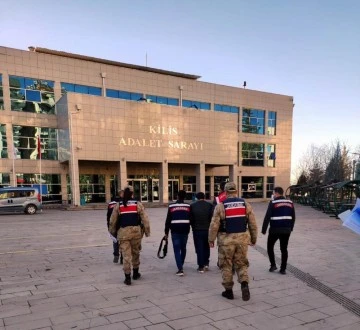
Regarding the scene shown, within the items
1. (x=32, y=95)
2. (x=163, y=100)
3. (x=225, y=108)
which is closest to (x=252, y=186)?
(x=225, y=108)

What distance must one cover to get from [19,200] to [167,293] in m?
18.7

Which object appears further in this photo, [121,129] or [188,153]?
[188,153]

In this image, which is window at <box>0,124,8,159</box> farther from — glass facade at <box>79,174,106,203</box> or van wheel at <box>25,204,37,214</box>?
van wheel at <box>25,204,37,214</box>

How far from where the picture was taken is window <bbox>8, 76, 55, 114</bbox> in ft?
85.9

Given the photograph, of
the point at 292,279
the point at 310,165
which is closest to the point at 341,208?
the point at 292,279

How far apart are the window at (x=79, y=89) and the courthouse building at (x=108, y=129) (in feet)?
0.31

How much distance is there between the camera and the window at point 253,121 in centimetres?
3812

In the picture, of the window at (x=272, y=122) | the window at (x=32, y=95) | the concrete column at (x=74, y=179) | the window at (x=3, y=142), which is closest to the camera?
the concrete column at (x=74, y=179)

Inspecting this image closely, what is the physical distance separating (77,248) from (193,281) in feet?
15.8

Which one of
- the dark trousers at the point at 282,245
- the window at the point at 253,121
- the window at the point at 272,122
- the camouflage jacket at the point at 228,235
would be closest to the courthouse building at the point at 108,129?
the window at the point at 253,121

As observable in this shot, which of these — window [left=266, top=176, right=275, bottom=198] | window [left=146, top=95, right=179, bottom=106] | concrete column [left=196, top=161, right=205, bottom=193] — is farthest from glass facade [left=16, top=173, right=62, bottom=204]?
window [left=266, top=176, right=275, bottom=198]

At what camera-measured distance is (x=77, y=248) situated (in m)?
9.30

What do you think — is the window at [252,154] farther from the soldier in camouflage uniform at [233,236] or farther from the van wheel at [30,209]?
the soldier in camouflage uniform at [233,236]

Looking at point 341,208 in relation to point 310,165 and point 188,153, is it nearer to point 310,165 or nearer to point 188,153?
point 188,153
